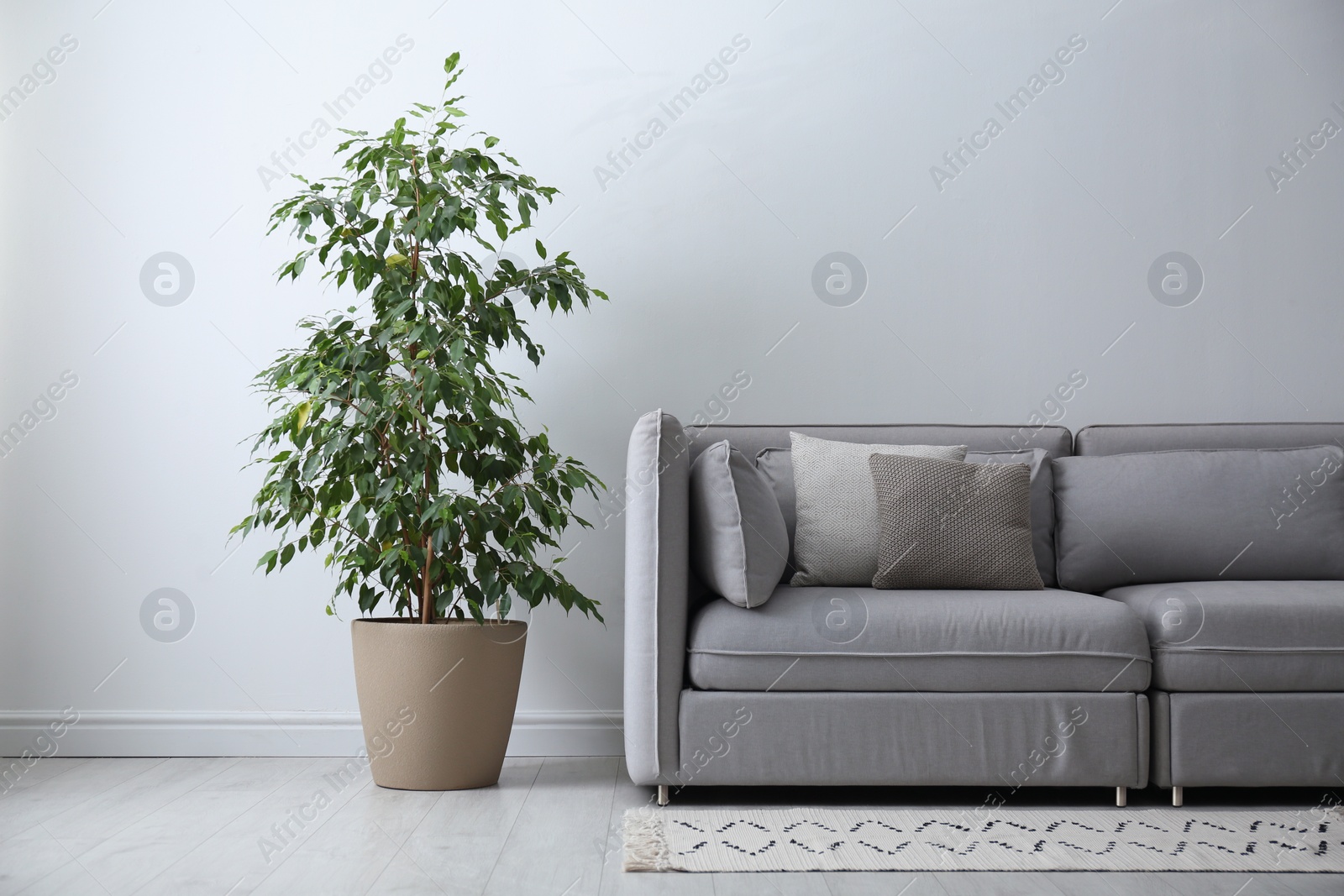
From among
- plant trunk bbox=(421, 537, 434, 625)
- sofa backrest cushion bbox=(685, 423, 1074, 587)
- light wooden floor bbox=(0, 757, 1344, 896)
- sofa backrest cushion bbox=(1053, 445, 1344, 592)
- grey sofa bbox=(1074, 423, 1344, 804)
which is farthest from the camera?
sofa backrest cushion bbox=(685, 423, 1074, 587)

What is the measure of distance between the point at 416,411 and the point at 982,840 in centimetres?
142

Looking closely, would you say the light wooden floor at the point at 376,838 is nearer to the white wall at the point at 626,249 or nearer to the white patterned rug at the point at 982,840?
the white patterned rug at the point at 982,840

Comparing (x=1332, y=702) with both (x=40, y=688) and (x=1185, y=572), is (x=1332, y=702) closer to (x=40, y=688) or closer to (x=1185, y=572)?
→ (x=1185, y=572)

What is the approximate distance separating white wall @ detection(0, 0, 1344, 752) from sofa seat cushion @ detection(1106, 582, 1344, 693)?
89cm

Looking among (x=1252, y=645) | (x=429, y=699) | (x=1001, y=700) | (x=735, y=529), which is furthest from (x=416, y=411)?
(x=1252, y=645)

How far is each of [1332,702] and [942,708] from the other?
0.79 metres

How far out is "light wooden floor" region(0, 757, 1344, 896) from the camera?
5.22 feet

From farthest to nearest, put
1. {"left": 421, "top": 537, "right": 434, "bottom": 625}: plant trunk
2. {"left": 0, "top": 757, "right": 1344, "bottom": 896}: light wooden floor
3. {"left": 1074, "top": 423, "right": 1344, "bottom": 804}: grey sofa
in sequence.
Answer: {"left": 421, "top": 537, "right": 434, "bottom": 625}: plant trunk, {"left": 1074, "top": 423, "right": 1344, "bottom": 804}: grey sofa, {"left": 0, "top": 757, "right": 1344, "bottom": 896}: light wooden floor

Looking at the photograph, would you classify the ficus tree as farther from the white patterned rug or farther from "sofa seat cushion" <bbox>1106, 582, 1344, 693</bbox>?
"sofa seat cushion" <bbox>1106, 582, 1344, 693</bbox>

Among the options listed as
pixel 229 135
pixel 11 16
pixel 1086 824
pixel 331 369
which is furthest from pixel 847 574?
pixel 11 16

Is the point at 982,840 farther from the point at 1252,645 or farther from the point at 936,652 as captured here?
the point at 1252,645

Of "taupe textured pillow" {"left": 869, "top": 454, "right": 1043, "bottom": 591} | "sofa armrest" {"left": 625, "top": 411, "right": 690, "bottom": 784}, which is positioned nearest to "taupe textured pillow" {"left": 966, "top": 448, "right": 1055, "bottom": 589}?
"taupe textured pillow" {"left": 869, "top": 454, "right": 1043, "bottom": 591}

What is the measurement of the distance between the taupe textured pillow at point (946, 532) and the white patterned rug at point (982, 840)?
508 mm

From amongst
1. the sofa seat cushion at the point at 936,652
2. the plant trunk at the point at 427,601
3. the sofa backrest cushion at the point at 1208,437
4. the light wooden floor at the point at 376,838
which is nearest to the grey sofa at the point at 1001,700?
the sofa seat cushion at the point at 936,652
